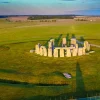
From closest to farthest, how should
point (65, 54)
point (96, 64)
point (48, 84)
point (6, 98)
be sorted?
point (6, 98), point (48, 84), point (96, 64), point (65, 54)

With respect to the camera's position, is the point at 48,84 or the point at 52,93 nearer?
the point at 52,93

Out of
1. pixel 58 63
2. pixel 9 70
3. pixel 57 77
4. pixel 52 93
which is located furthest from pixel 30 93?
pixel 58 63

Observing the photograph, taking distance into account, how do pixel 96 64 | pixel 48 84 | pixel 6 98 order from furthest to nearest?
pixel 96 64, pixel 48 84, pixel 6 98

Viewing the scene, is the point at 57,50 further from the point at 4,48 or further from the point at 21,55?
the point at 4,48

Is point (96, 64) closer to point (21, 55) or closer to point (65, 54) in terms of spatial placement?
point (65, 54)

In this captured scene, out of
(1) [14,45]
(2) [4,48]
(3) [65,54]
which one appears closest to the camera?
(3) [65,54]

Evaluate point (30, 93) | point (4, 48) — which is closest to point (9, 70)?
point (30, 93)

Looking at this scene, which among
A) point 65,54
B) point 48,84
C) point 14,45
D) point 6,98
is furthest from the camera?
point 14,45

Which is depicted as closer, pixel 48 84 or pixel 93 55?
pixel 48 84
